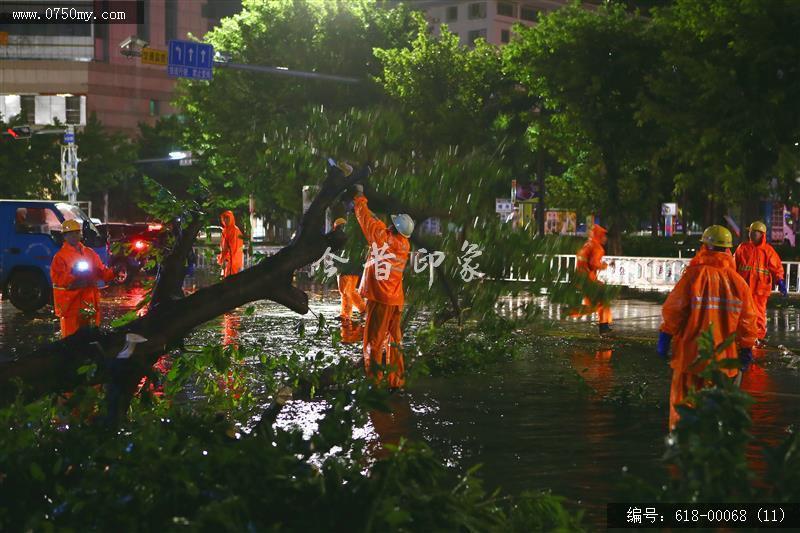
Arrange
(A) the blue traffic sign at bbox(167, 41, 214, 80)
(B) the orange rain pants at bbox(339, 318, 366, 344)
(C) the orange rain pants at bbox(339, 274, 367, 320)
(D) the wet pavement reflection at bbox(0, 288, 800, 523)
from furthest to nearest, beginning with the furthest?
(A) the blue traffic sign at bbox(167, 41, 214, 80), (C) the orange rain pants at bbox(339, 274, 367, 320), (B) the orange rain pants at bbox(339, 318, 366, 344), (D) the wet pavement reflection at bbox(0, 288, 800, 523)

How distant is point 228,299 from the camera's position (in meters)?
5.27

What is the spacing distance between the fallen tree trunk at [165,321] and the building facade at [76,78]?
325 ft

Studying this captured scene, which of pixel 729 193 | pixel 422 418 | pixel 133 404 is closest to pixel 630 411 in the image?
pixel 422 418

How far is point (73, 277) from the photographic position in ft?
41.1

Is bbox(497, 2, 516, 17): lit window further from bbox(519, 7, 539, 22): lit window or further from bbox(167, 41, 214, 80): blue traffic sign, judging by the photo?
bbox(167, 41, 214, 80): blue traffic sign

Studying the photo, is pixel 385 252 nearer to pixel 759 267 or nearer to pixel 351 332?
pixel 759 267

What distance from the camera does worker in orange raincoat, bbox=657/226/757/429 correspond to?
8.25m

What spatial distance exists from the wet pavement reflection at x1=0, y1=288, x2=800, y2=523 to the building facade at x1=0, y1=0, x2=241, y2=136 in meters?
89.8

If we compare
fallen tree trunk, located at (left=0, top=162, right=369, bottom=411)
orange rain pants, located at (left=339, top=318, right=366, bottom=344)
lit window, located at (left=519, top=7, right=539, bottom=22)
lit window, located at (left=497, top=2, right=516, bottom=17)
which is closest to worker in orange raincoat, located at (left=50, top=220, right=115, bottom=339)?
orange rain pants, located at (left=339, top=318, right=366, bottom=344)

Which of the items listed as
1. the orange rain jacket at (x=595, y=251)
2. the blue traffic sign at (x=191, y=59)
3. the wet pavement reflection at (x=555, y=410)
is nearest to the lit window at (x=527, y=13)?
the blue traffic sign at (x=191, y=59)

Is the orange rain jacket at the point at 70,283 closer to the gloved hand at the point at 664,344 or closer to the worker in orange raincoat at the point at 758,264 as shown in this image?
the gloved hand at the point at 664,344

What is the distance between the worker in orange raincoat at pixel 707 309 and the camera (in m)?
8.25

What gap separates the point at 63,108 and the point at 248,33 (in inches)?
2313

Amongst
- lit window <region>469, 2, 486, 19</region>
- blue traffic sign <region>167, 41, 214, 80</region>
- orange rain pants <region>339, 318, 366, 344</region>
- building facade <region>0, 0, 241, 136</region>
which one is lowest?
orange rain pants <region>339, 318, 366, 344</region>
